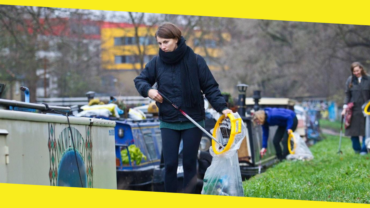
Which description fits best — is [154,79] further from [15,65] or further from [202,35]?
[202,35]

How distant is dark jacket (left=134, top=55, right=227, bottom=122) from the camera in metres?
5.52

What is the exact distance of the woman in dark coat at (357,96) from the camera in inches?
447

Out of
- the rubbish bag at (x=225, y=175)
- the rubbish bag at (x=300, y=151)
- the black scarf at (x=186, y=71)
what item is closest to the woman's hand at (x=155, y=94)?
the black scarf at (x=186, y=71)

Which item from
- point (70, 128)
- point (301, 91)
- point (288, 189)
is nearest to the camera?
point (70, 128)

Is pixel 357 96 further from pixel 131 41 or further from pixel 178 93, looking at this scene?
pixel 131 41

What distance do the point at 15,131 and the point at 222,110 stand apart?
2.23 m

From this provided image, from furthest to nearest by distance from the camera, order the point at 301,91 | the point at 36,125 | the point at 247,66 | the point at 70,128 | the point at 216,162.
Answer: the point at 301,91 < the point at 247,66 < the point at 216,162 < the point at 70,128 < the point at 36,125

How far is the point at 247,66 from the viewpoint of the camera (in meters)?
39.6

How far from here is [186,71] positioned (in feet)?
18.1

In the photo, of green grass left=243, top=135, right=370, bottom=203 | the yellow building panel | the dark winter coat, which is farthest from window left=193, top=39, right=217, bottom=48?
green grass left=243, top=135, right=370, bottom=203

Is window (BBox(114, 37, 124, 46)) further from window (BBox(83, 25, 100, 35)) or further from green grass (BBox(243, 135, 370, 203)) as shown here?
green grass (BBox(243, 135, 370, 203))

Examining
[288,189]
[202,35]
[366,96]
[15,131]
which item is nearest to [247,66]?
[202,35]

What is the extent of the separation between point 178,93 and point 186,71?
0.81 ft

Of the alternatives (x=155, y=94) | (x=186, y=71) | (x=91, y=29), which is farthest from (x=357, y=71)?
(x=91, y=29)
